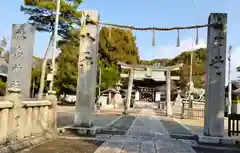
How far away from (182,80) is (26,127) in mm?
42451

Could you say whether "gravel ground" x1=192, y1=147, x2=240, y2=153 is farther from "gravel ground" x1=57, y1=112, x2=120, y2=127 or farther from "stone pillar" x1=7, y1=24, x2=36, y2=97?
"gravel ground" x1=57, y1=112, x2=120, y2=127

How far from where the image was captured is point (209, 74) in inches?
401

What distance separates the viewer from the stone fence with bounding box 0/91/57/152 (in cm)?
610

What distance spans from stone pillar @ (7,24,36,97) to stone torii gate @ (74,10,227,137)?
73.0 inches

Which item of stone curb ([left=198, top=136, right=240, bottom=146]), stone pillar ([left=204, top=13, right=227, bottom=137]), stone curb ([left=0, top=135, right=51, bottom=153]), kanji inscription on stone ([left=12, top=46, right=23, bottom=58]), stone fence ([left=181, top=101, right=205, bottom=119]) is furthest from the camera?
stone fence ([left=181, top=101, right=205, bottom=119])

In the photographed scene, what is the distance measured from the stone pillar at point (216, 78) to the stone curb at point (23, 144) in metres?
5.31

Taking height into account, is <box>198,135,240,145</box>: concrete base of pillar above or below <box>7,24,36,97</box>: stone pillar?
below

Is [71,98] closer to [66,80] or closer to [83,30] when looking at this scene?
[66,80]

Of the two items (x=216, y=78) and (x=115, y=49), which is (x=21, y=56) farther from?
(x=115, y=49)

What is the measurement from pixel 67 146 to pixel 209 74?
5420mm

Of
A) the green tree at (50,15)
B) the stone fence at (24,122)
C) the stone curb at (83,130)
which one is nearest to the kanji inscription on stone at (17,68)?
the stone fence at (24,122)

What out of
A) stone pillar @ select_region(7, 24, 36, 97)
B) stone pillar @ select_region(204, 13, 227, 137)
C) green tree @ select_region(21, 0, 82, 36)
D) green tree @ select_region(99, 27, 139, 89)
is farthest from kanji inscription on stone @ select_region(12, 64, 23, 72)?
green tree @ select_region(99, 27, 139, 89)

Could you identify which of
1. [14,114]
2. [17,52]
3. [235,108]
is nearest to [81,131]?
[17,52]

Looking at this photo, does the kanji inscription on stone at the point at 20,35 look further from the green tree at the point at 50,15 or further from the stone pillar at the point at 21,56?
the green tree at the point at 50,15
